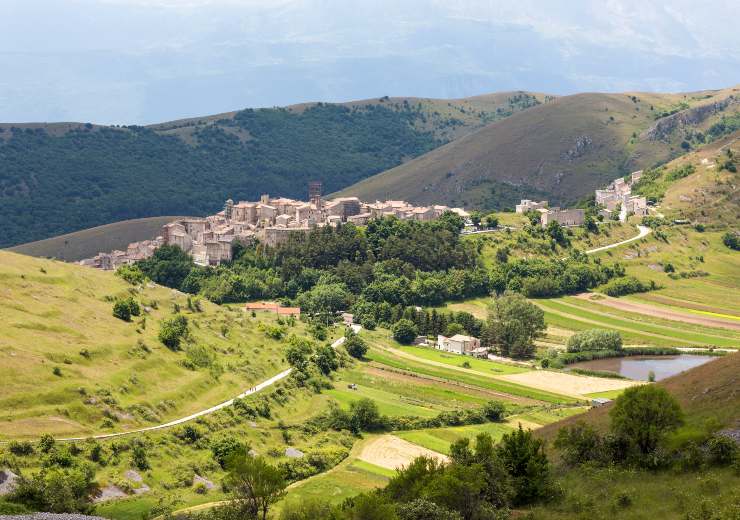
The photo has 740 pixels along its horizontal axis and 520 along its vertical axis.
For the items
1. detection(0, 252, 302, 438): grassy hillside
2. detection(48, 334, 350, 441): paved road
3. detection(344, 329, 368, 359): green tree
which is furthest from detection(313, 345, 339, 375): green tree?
detection(344, 329, 368, 359): green tree

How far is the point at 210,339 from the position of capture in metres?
87.2

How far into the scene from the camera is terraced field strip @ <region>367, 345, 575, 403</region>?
289 feet

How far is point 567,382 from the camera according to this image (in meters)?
94.1

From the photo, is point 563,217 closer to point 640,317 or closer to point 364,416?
point 640,317

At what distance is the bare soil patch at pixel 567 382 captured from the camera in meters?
90.5

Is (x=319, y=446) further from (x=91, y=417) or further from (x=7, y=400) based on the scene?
(x=7, y=400)

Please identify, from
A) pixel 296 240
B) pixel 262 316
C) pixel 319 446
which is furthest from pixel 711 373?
pixel 296 240

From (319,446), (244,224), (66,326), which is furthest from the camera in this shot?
(244,224)

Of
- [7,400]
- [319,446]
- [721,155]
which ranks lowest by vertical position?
[319,446]

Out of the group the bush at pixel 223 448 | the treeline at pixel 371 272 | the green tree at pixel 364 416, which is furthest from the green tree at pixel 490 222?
the bush at pixel 223 448

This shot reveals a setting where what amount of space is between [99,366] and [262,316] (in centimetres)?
4083

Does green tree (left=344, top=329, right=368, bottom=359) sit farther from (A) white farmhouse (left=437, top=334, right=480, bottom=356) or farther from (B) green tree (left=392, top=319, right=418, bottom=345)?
(A) white farmhouse (left=437, top=334, right=480, bottom=356)

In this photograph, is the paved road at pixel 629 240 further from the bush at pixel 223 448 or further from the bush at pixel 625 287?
the bush at pixel 223 448

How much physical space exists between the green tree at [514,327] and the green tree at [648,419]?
181ft
